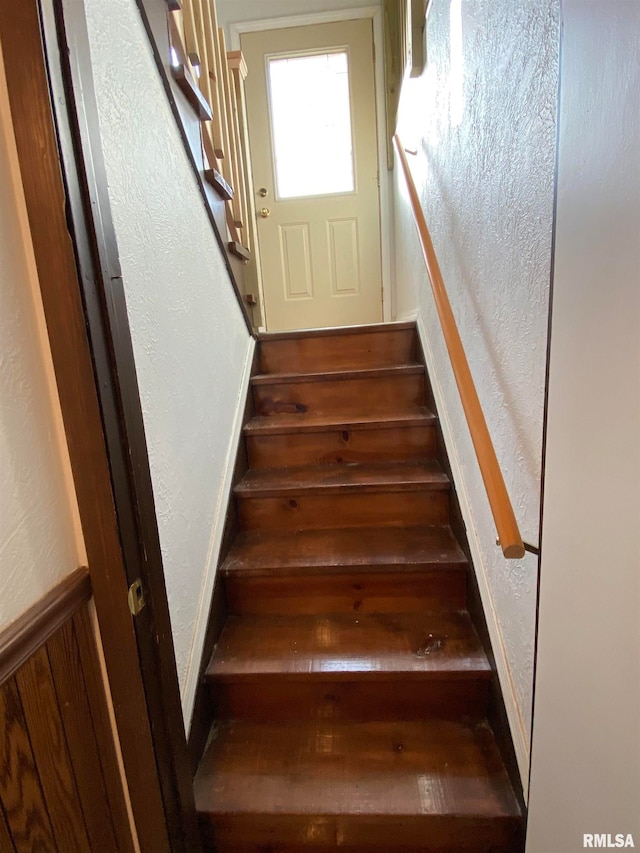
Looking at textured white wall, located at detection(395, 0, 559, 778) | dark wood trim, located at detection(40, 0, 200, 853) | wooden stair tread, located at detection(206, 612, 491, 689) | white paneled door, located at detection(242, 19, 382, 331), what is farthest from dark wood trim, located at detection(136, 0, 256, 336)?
white paneled door, located at detection(242, 19, 382, 331)

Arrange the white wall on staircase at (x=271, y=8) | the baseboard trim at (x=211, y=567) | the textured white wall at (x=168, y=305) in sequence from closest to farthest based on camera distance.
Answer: the textured white wall at (x=168, y=305) → the baseboard trim at (x=211, y=567) → the white wall on staircase at (x=271, y=8)

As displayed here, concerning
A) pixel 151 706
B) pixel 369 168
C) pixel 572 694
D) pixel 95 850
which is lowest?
pixel 95 850

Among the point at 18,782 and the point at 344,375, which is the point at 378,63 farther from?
the point at 18,782

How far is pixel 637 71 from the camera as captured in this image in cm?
42

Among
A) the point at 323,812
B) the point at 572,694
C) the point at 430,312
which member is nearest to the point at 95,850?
the point at 323,812

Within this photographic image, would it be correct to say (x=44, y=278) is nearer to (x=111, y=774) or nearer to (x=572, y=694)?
(x=111, y=774)

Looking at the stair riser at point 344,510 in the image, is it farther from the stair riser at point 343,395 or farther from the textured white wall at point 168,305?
the stair riser at point 343,395

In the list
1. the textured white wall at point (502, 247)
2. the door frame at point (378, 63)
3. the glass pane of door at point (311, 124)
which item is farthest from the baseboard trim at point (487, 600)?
the glass pane of door at point (311, 124)

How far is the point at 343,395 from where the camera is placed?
1.86m

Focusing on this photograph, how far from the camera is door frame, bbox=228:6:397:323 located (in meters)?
2.98

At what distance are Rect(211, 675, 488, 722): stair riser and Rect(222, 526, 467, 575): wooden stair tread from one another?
12.1 inches

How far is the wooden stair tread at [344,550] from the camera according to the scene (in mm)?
1328

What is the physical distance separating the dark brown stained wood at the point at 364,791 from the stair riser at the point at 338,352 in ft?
4.71

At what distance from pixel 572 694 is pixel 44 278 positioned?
38.0 inches
